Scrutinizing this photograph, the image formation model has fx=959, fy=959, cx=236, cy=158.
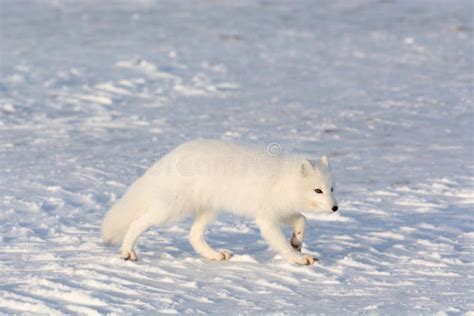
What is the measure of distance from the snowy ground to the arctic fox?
0.67ft

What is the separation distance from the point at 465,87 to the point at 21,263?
22.6ft

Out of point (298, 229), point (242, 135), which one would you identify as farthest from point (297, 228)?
point (242, 135)

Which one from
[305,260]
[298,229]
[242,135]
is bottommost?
[305,260]

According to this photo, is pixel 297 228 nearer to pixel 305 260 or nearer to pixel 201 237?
pixel 305 260

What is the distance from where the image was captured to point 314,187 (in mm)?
4945

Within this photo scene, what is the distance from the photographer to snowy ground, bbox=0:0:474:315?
15.0 ft

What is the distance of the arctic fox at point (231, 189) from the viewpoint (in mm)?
4902

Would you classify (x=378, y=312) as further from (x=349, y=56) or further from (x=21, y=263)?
(x=349, y=56)

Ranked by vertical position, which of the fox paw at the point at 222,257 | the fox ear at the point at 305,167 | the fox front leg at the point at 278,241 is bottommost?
the fox paw at the point at 222,257

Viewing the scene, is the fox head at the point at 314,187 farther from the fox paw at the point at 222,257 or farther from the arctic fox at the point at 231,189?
the fox paw at the point at 222,257

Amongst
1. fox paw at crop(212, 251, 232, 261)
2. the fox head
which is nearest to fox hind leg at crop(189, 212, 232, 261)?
fox paw at crop(212, 251, 232, 261)

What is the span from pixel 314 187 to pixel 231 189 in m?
0.43

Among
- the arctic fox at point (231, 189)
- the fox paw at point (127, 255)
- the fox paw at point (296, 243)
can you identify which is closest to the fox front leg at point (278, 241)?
the arctic fox at point (231, 189)

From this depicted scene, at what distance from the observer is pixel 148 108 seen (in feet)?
31.9
